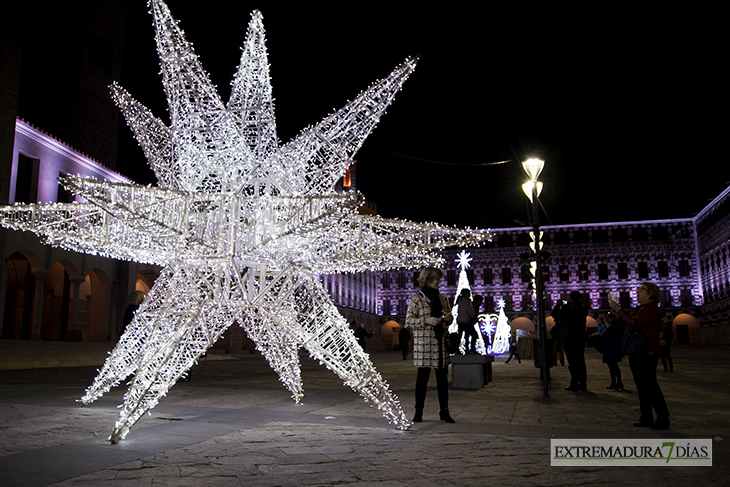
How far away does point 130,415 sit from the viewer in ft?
15.7

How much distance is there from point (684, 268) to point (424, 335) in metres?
63.0

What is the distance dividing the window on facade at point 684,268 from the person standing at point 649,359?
61.4 meters

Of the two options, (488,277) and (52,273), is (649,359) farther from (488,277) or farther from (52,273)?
(488,277)

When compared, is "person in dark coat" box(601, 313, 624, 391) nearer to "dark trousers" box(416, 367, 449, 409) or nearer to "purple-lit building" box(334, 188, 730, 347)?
"dark trousers" box(416, 367, 449, 409)

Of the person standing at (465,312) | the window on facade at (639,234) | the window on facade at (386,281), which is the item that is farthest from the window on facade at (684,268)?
the person standing at (465,312)

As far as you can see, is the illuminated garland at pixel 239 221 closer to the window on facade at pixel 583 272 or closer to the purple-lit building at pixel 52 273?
the purple-lit building at pixel 52 273

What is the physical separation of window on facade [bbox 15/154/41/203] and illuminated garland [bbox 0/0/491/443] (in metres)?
15.0

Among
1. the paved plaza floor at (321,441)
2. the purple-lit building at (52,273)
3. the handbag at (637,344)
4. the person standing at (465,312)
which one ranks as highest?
the purple-lit building at (52,273)

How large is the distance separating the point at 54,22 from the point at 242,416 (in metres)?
26.3

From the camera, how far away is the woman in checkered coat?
586cm

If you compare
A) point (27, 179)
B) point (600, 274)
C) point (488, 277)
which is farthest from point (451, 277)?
point (27, 179)

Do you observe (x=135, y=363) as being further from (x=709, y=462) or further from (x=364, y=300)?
(x=364, y=300)

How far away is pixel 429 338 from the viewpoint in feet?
19.3

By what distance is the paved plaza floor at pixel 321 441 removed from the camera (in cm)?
373
